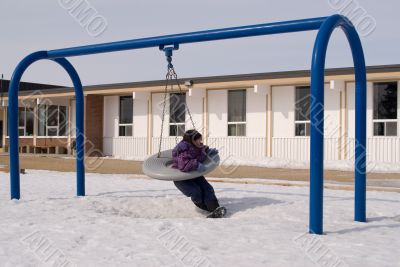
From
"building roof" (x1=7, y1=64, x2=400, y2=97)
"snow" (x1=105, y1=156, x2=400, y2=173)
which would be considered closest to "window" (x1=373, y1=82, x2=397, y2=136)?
"building roof" (x1=7, y1=64, x2=400, y2=97)

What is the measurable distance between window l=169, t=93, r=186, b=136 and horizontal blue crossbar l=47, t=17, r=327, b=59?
14.0m

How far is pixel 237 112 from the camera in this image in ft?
66.1

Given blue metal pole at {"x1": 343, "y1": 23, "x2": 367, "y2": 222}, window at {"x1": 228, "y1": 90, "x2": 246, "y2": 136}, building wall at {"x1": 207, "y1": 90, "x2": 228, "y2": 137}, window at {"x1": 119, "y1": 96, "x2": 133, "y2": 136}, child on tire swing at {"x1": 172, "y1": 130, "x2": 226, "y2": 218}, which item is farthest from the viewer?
window at {"x1": 119, "y1": 96, "x2": 133, "y2": 136}

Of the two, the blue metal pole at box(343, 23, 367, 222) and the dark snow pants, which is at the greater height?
the blue metal pole at box(343, 23, 367, 222)

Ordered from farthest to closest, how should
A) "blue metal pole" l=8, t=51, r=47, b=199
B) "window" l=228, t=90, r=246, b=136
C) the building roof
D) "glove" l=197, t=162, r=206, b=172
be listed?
1. "window" l=228, t=90, r=246, b=136
2. the building roof
3. "blue metal pole" l=8, t=51, r=47, b=199
4. "glove" l=197, t=162, r=206, b=172

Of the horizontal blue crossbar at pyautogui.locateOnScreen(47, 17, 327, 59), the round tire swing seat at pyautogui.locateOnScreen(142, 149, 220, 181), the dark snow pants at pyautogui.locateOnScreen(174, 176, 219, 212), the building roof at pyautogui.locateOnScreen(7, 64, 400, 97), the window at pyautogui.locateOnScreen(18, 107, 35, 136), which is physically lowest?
the dark snow pants at pyautogui.locateOnScreen(174, 176, 219, 212)

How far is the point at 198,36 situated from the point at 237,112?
13.9m

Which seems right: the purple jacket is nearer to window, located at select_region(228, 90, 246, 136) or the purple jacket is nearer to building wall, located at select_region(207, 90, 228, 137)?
window, located at select_region(228, 90, 246, 136)

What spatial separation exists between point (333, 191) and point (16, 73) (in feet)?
20.0

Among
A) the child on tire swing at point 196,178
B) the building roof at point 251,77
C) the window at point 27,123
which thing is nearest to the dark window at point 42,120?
the window at point 27,123

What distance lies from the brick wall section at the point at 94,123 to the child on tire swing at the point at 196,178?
16.6m

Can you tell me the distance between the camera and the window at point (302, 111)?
1842 centimetres

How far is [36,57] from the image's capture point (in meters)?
7.65

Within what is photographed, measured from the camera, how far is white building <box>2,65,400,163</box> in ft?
56.2
